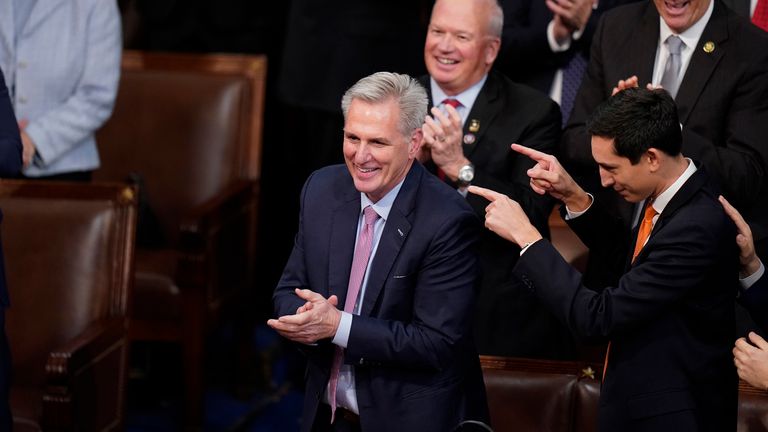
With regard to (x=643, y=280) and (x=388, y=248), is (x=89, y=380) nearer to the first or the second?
(x=388, y=248)

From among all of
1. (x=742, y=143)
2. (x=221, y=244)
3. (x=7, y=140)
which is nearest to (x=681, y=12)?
(x=742, y=143)

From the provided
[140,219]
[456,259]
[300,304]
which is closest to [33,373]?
[140,219]

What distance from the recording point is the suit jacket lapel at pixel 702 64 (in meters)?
3.40

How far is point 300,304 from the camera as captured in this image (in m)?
2.88

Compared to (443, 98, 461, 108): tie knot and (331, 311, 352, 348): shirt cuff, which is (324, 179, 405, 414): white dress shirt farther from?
(443, 98, 461, 108): tie knot

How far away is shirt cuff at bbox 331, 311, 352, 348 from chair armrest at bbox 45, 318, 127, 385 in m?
1.14

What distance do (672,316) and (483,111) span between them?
1.14m

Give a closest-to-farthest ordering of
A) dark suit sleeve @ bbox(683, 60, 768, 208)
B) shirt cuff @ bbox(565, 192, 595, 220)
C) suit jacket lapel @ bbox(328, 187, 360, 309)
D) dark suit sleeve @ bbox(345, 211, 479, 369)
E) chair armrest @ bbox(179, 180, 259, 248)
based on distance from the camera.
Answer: dark suit sleeve @ bbox(345, 211, 479, 369)
suit jacket lapel @ bbox(328, 187, 360, 309)
shirt cuff @ bbox(565, 192, 595, 220)
dark suit sleeve @ bbox(683, 60, 768, 208)
chair armrest @ bbox(179, 180, 259, 248)

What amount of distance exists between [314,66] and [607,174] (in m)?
2.12

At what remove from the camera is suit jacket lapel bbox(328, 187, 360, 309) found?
290 cm

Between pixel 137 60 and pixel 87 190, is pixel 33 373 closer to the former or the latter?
pixel 87 190

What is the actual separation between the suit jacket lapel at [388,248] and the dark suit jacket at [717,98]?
0.84 metres

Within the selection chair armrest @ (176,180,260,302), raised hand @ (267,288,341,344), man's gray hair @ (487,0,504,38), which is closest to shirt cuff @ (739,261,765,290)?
raised hand @ (267,288,341,344)

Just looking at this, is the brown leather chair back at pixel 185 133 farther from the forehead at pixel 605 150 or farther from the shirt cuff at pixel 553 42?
the forehead at pixel 605 150
